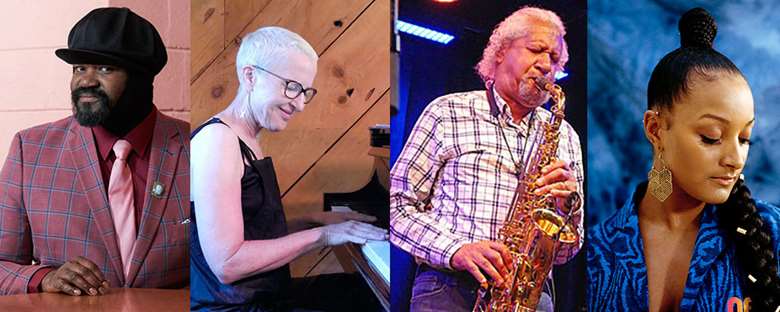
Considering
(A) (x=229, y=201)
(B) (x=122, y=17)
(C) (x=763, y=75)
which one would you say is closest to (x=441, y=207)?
(A) (x=229, y=201)

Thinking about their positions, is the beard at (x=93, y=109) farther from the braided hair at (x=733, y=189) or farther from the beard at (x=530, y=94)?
the braided hair at (x=733, y=189)

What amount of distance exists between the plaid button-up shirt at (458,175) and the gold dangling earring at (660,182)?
19 cm

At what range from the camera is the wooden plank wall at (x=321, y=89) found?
2.66 m

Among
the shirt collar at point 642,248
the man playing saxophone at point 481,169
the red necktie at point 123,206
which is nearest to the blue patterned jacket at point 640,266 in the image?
the shirt collar at point 642,248

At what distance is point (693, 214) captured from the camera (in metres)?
2.63

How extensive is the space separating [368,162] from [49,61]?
1987 mm

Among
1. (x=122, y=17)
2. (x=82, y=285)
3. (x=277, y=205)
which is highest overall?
(x=122, y=17)

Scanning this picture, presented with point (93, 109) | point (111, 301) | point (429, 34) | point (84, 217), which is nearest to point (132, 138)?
point (93, 109)

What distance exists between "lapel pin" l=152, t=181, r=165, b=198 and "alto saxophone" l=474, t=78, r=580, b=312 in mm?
1427

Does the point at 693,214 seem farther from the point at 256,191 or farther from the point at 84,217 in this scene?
the point at 84,217

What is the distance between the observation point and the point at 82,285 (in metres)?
3.24

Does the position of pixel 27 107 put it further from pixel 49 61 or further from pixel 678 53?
pixel 678 53

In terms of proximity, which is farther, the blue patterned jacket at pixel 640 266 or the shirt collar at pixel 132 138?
the shirt collar at pixel 132 138

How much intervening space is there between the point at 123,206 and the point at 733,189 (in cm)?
205
